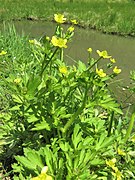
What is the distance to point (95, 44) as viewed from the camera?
7016mm

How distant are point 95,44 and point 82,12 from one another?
3544mm

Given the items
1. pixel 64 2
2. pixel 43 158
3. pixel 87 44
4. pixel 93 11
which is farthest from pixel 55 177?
pixel 64 2

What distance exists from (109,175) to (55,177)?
37cm

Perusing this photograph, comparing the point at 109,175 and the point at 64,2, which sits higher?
the point at 109,175

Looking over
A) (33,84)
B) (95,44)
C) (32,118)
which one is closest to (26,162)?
(32,118)

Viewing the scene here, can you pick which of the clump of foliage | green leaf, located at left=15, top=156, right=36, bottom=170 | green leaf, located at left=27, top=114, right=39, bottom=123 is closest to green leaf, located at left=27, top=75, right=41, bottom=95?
the clump of foliage

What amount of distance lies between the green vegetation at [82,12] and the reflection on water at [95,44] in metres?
0.49

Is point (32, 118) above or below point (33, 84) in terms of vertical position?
below

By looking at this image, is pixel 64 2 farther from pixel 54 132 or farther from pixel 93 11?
pixel 54 132

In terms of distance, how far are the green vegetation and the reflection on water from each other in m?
0.49

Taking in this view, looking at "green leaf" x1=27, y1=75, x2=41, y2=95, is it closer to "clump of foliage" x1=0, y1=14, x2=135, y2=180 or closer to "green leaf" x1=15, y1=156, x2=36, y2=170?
"clump of foliage" x1=0, y1=14, x2=135, y2=180

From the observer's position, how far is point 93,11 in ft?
34.1

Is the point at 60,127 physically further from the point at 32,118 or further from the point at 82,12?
the point at 82,12

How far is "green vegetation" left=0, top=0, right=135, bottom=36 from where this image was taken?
905 centimetres
